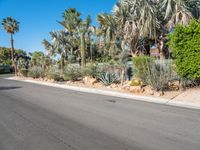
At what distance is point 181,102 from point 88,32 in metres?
28.4

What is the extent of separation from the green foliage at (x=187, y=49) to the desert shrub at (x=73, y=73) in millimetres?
10864

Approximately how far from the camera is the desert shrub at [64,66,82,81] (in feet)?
67.9

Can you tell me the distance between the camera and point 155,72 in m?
12.3

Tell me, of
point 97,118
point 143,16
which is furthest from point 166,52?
point 97,118

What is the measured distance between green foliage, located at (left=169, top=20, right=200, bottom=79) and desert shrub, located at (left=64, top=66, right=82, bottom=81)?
35.6 ft

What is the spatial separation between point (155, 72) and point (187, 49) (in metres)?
2.26

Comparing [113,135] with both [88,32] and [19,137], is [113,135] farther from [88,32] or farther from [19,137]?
[88,32]

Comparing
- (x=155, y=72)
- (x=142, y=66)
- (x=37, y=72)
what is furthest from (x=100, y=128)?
(x=37, y=72)

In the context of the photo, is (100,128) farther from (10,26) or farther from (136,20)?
(10,26)

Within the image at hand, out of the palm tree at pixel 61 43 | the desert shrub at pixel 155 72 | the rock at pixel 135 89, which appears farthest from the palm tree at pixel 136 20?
the palm tree at pixel 61 43

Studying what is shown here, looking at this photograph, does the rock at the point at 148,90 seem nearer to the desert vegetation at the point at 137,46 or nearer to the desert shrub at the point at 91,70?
the desert vegetation at the point at 137,46

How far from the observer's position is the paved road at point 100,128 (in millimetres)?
4883

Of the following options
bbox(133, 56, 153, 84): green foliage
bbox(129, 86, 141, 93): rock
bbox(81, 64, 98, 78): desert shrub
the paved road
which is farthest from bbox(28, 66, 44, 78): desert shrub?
the paved road

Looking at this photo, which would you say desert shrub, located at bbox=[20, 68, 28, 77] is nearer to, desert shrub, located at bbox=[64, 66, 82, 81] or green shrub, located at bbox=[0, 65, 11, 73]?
desert shrub, located at bbox=[64, 66, 82, 81]
